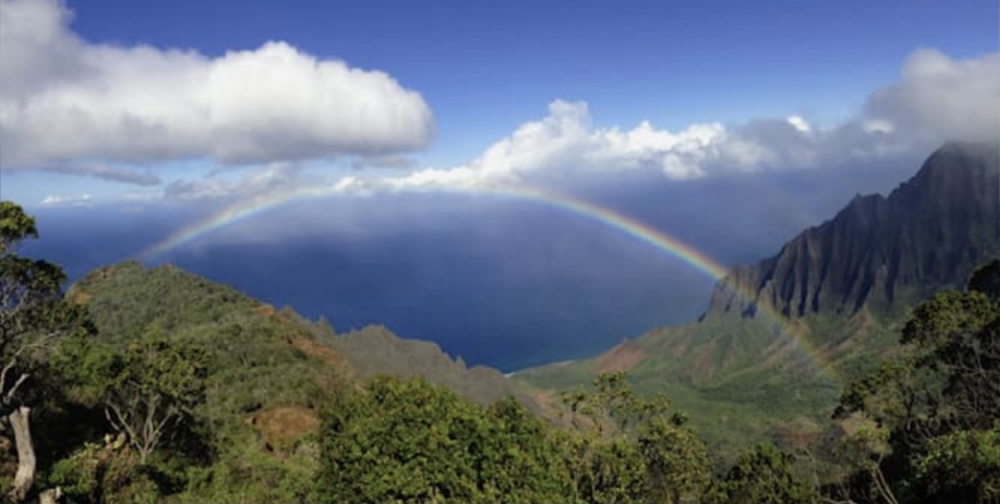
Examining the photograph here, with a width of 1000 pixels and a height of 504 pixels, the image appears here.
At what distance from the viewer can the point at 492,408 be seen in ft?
75.4

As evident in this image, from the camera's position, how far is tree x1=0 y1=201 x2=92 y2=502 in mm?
22375

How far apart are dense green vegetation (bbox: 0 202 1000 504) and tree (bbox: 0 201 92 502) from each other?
7cm

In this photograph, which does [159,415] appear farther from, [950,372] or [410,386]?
[950,372]

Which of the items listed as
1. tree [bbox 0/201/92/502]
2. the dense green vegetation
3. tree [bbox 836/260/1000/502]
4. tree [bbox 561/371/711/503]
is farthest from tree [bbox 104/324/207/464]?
tree [bbox 836/260/1000/502]

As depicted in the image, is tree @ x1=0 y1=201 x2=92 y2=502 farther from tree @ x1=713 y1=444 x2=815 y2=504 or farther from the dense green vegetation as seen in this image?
tree @ x1=713 y1=444 x2=815 y2=504

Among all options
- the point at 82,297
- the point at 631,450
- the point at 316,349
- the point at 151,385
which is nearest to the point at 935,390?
the point at 631,450

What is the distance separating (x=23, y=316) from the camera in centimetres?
2439

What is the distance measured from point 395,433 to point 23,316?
1408cm

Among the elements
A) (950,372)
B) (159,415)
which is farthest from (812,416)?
(159,415)

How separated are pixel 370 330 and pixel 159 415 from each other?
199ft

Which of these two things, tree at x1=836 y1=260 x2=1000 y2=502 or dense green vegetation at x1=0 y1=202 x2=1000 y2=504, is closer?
dense green vegetation at x1=0 y1=202 x2=1000 y2=504

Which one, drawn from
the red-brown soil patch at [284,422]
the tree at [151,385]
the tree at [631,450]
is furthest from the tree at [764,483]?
the tree at [151,385]

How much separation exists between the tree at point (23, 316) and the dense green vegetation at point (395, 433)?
0.07m

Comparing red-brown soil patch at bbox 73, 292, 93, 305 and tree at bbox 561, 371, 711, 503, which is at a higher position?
tree at bbox 561, 371, 711, 503
